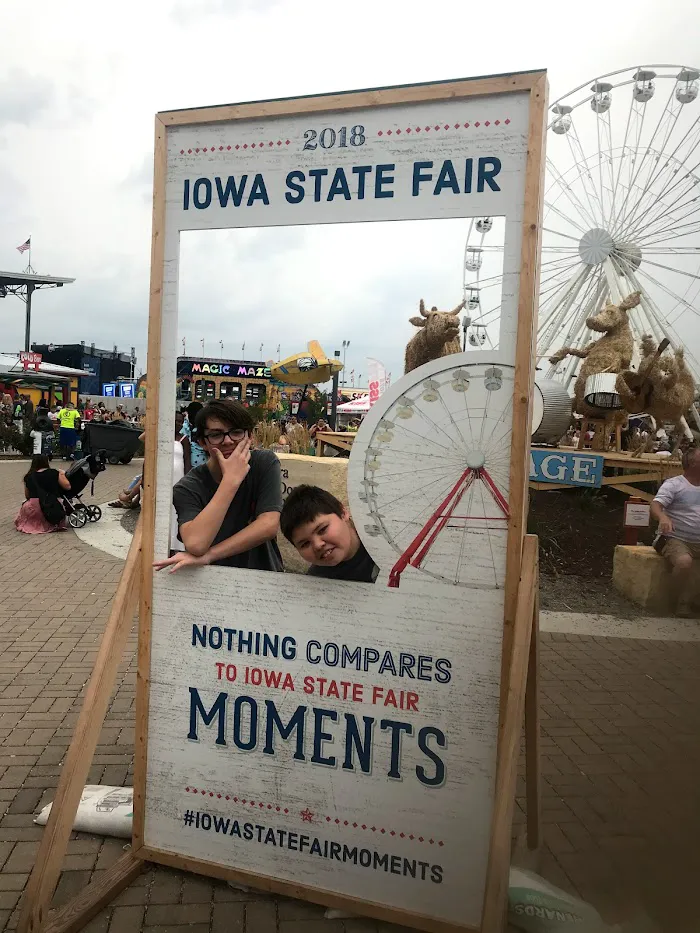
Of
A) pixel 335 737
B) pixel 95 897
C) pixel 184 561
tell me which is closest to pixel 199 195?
pixel 184 561

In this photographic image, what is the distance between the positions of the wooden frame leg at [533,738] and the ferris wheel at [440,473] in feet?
0.97

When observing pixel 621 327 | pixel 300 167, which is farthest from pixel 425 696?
pixel 621 327

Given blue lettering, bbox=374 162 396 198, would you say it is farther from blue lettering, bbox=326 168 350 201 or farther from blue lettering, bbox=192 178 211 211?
blue lettering, bbox=192 178 211 211

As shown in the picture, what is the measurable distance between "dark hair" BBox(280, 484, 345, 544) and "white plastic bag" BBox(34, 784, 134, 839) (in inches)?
57.8

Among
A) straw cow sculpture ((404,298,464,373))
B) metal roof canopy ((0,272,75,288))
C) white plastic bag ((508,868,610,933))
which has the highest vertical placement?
metal roof canopy ((0,272,75,288))

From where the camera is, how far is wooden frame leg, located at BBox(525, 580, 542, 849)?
2535 millimetres

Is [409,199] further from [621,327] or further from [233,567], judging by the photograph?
[621,327]

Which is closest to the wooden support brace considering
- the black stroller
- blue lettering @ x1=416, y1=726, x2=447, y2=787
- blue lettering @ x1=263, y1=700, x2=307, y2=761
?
blue lettering @ x1=416, y1=726, x2=447, y2=787

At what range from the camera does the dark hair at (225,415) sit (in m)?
2.58

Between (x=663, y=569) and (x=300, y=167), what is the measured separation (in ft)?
20.0

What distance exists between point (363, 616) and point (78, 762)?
1.10 m

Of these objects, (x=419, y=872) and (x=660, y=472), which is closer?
(x=419, y=872)

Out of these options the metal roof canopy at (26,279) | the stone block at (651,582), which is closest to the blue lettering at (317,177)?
the stone block at (651,582)

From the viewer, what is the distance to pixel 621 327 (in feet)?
38.4
